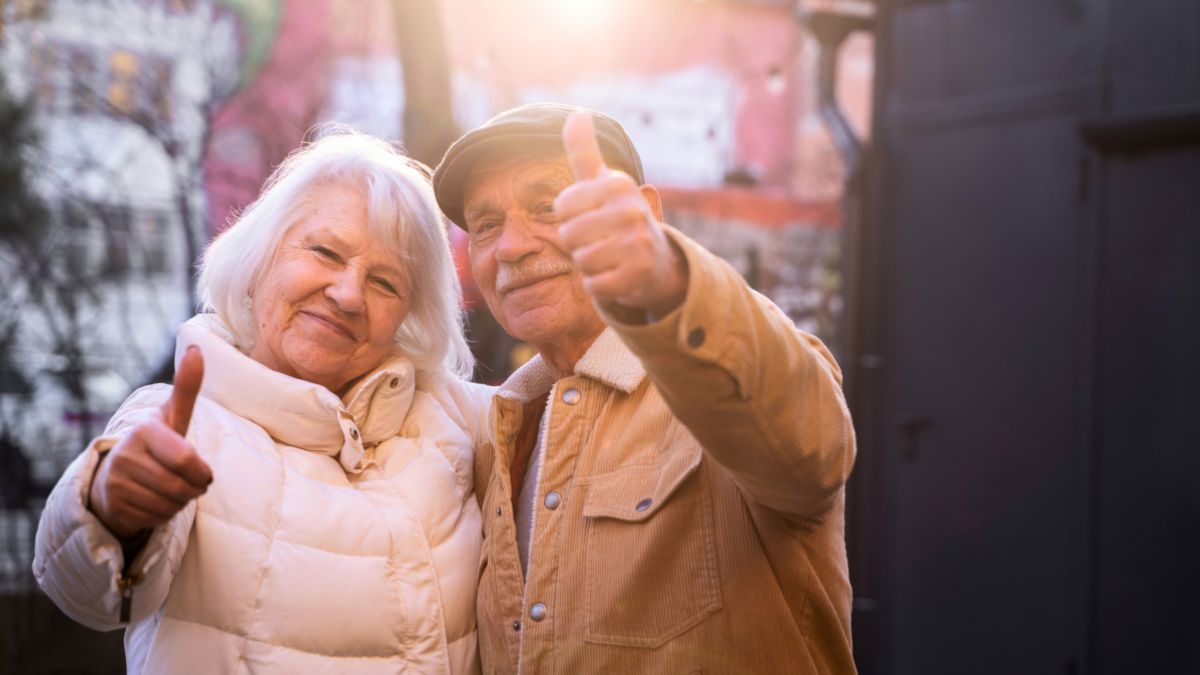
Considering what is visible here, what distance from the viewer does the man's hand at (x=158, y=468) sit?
5.80 feet

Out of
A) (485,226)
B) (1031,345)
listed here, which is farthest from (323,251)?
(1031,345)

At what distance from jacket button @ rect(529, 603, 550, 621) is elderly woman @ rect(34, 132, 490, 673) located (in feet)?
0.83

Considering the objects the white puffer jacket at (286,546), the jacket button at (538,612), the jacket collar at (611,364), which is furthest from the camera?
the jacket collar at (611,364)

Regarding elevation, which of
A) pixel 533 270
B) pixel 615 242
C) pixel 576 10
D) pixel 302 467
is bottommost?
pixel 302 467

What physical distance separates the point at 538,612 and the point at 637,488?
1.00 feet

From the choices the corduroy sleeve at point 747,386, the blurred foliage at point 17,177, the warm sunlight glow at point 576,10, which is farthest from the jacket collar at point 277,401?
the warm sunlight glow at point 576,10

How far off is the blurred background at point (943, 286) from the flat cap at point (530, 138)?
8.88 feet

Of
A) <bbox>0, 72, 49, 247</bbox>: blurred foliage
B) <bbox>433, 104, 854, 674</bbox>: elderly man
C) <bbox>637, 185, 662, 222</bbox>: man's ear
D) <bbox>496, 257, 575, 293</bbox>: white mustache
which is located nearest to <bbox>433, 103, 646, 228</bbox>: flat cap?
<bbox>433, 104, 854, 674</bbox>: elderly man

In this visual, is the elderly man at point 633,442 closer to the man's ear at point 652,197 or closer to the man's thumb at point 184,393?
the man's ear at point 652,197

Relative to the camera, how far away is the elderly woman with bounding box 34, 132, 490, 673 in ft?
6.44

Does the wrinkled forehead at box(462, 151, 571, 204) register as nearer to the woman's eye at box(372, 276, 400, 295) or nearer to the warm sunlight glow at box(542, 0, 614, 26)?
the woman's eye at box(372, 276, 400, 295)

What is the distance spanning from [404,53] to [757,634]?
463 cm

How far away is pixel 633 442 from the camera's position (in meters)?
2.30

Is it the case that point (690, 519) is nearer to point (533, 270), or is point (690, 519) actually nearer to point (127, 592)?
point (533, 270)
